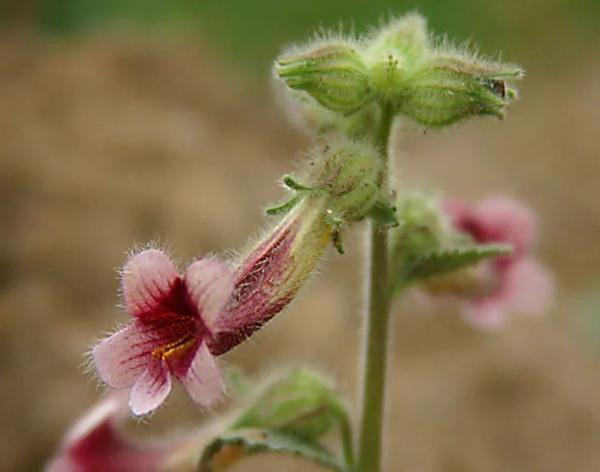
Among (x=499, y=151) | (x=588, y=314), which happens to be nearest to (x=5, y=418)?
(x=588, y=314)

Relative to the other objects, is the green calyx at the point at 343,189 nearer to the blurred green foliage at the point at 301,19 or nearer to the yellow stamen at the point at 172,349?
the yellow stamen at the point at 172,349

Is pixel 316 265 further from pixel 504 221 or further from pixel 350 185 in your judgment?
pixel 504 221

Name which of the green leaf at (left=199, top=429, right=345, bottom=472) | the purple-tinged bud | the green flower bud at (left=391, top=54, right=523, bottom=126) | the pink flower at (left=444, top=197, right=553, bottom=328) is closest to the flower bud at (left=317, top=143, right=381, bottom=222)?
the purple-tinged bud

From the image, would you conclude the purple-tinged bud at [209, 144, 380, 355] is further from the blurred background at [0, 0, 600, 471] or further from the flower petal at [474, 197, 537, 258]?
the blurred background at [0, 0, 600, 471]

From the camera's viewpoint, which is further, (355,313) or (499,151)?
(499,151)

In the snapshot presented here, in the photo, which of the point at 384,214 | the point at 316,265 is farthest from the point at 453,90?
the point at 316,265

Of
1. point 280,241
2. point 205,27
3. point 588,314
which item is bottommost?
point 280,241

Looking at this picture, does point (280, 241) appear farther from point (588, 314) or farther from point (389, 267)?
point (588, 314)
